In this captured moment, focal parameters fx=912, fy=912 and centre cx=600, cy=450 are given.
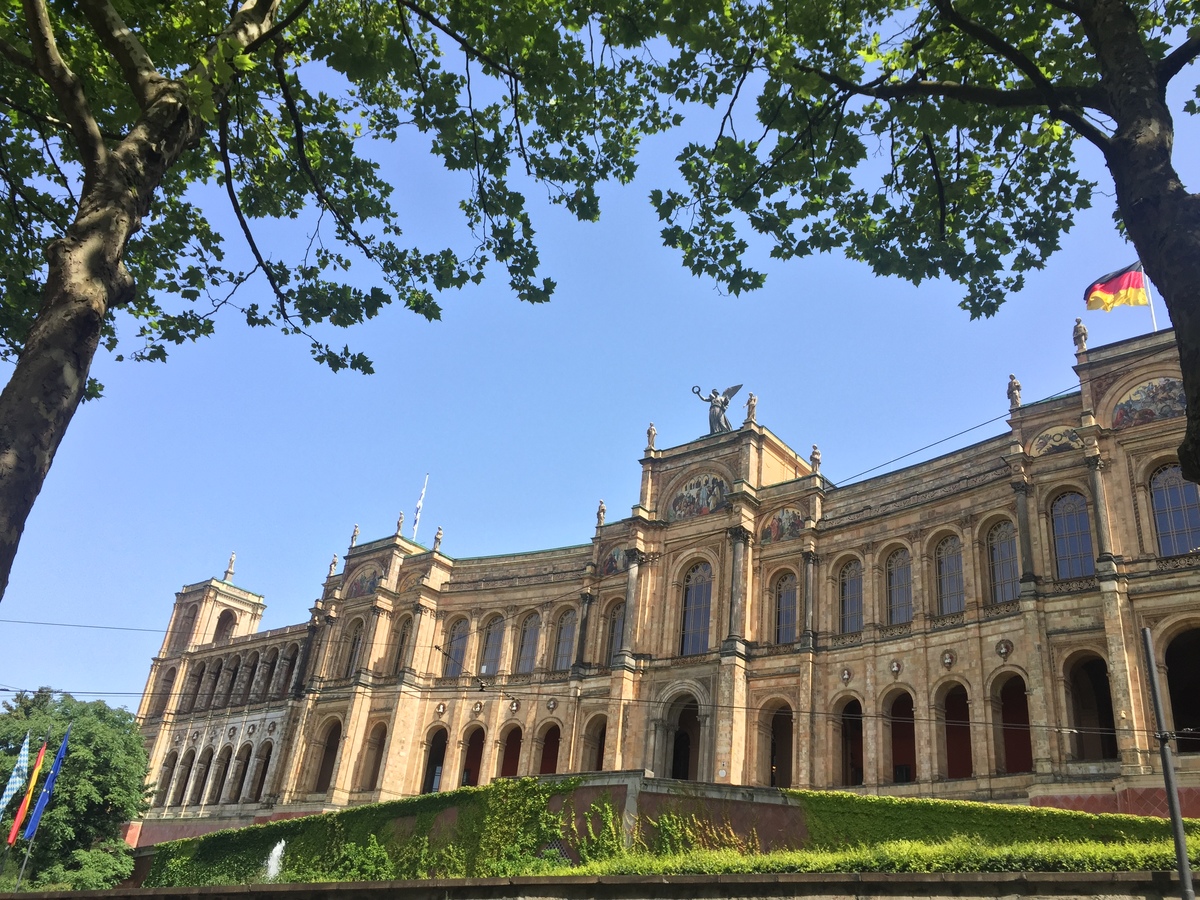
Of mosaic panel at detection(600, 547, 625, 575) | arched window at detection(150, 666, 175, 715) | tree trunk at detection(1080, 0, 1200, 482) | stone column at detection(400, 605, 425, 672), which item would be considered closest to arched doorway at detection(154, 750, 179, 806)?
arched window at detection(150, 666, 175, 715)

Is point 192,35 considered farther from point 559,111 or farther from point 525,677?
point 525,677

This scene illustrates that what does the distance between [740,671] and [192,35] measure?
30750mm

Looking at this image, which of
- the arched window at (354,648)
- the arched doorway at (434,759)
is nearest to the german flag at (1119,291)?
the arched doorway at (434,759)

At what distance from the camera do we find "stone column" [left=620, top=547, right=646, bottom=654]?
4028cm

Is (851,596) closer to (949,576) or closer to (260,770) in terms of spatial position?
(949,576)

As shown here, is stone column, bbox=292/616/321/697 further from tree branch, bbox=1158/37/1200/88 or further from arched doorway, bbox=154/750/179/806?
tree branch, bbox=1158/37/1200/88

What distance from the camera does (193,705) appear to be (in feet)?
205

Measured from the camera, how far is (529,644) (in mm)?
46375

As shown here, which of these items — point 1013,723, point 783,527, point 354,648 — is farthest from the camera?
point 354,648

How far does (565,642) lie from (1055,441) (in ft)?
80.0

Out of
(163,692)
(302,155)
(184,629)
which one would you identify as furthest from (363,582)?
(302,155)

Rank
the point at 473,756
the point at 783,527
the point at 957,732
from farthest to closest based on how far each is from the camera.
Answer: the point at 473,756
the point at 783,527
the point at 957,732

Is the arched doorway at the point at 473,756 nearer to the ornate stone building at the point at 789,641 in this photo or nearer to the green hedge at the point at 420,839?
the ornate stone building at the point at 789,641

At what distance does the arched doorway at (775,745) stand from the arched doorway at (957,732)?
609cm
